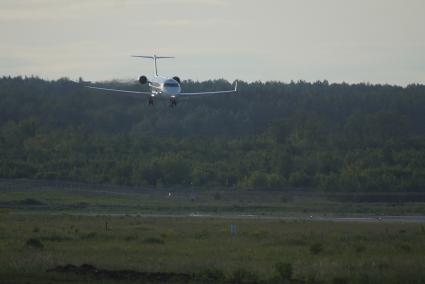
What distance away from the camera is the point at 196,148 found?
164250 mm

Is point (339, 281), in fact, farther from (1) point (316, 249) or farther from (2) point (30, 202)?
(2) point (30, 202)

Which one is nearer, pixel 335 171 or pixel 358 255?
pixel 358 255

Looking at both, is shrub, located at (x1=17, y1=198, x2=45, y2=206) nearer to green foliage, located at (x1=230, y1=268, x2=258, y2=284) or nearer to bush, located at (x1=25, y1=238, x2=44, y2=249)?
bush, located at (x1=25, y1=238, x2=44, y2=249)

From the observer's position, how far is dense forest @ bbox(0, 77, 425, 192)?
13325cm

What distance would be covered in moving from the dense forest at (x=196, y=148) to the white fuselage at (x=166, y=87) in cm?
1812

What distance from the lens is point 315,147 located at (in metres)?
168

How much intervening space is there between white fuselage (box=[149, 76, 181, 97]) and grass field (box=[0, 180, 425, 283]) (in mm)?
8877

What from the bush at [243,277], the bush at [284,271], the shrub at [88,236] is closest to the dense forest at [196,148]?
the shrub at [88,236]

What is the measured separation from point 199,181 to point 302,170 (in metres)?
15.1

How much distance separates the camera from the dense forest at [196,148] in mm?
133250

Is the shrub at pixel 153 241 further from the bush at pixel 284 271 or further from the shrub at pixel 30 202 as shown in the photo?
the shrub at pixel 30 202

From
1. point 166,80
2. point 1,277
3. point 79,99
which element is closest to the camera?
point 1,277

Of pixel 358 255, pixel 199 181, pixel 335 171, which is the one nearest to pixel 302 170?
pixel 335 171

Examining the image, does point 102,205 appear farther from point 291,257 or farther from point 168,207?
point 291,257
